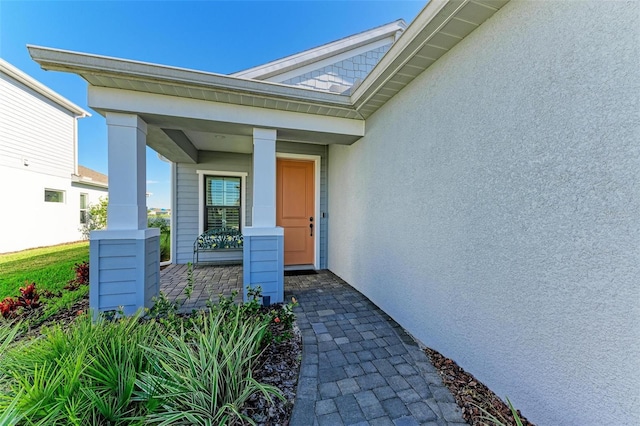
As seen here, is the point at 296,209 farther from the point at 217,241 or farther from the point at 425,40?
the point at 425,40

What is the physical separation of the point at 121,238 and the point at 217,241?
2.77 m

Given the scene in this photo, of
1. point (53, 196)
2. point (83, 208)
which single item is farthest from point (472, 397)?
point (83, 208)

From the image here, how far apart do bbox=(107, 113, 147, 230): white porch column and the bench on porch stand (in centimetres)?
265

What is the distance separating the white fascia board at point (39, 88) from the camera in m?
6.99

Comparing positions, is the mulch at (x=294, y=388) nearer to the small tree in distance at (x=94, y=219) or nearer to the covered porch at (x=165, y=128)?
the covered porch at (x=165, y=128)

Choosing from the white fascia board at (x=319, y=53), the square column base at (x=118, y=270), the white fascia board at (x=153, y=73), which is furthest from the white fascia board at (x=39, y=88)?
the square column base at (x=118, y=270)

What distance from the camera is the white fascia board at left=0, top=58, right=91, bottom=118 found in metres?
6.99

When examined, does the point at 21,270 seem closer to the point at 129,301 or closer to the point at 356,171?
the point at 129,301

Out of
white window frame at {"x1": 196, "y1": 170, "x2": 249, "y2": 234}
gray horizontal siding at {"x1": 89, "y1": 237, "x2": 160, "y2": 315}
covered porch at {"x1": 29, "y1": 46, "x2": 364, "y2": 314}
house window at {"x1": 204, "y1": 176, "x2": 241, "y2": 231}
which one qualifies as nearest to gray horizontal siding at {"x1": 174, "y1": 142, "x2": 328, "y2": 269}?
white window frame at {"x1": 196, "y1": 170, "x2": 249, "y2": 234}

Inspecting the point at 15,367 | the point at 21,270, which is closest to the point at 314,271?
the point at 15,367

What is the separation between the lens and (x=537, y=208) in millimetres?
1486

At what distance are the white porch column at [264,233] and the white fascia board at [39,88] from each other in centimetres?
936

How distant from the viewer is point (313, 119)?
3.54 metres

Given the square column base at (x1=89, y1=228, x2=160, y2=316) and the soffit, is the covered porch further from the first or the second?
the soffit
